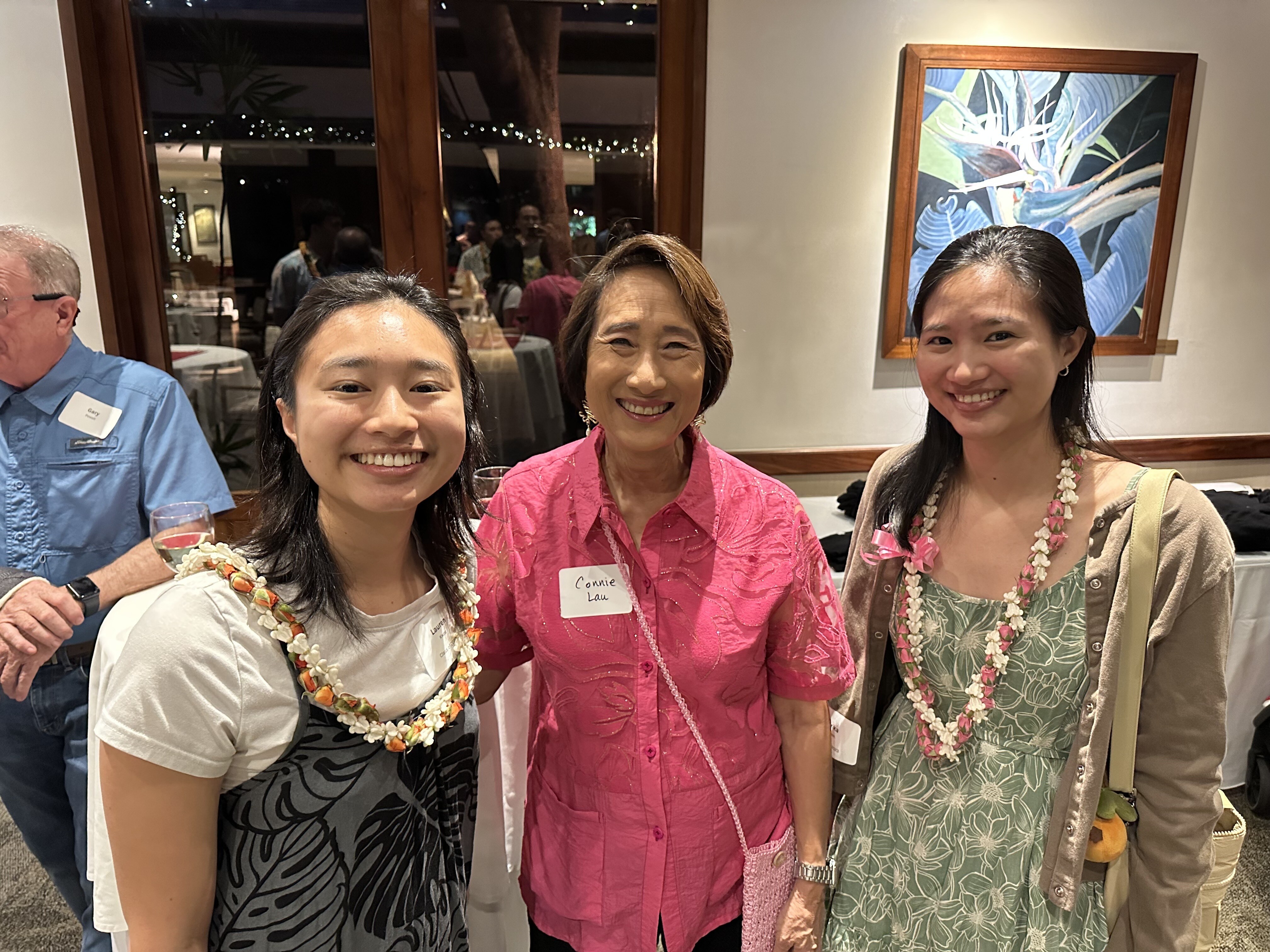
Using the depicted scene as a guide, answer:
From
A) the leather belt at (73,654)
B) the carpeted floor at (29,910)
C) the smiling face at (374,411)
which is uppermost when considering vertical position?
A: the smiling face at (374,411)

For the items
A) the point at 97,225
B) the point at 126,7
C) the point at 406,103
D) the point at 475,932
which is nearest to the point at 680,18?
the point at 406,103

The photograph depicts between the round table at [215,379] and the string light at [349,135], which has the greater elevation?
the string light at [349,135]

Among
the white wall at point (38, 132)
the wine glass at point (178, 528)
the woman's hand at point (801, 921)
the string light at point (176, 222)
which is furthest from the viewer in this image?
the string light at point (176, 222)

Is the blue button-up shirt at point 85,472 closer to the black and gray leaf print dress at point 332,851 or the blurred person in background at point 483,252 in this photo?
the black and gray leaf print dress at point 332,851

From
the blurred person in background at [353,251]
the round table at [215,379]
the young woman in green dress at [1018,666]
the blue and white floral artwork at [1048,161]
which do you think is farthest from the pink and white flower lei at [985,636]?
the round table at [215,379]

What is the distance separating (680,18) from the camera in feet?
9.68

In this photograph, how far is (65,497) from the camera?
197 cm

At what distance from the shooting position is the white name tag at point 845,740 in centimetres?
134

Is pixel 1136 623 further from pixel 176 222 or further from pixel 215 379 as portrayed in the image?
pixel 176 222

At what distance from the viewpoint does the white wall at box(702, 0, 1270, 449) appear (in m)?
3.01

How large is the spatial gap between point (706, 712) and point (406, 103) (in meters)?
2.79

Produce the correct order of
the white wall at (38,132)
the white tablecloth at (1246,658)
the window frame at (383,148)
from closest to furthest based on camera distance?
the white tablecloth at (1246,658) < the white wall at (38,132) < the window frame at (383,148)

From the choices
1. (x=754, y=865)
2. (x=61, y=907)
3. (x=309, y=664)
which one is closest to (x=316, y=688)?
(x=309, y=664)

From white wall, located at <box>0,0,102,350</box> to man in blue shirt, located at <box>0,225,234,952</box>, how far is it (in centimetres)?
95
